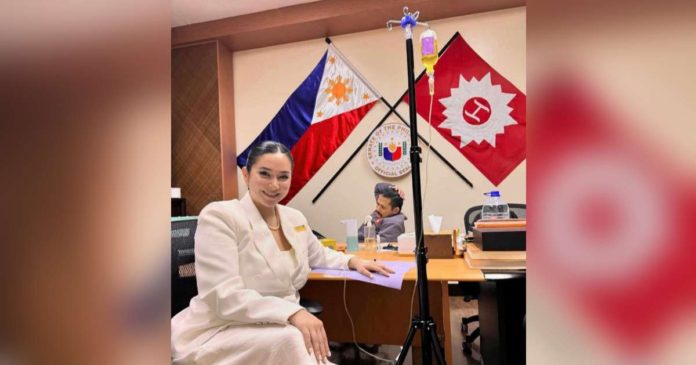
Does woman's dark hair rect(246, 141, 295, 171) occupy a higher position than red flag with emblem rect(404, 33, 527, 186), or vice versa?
red flag with emblem rect(404, 33, 527, 186)

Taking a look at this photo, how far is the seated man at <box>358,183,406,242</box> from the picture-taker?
2469 millimetres

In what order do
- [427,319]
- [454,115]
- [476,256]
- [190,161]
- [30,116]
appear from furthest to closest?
[190,161], [454,115], [476,256], [427,319], [30,116]

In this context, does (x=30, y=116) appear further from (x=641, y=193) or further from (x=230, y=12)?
(x=230, y=12)

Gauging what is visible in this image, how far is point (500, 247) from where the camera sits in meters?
1.25

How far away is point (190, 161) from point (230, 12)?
1545 millimetres

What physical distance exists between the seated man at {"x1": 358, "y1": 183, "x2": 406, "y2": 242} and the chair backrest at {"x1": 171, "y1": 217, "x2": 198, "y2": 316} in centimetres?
125

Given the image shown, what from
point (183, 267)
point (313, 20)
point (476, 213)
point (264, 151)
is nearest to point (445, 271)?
point (264, 151)

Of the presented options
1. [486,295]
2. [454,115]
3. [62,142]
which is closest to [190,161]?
[454,115]

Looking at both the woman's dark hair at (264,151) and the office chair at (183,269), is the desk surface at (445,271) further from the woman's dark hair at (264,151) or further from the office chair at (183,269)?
the woman's dark hair at (264,151)

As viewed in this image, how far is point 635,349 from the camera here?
0.13 metres

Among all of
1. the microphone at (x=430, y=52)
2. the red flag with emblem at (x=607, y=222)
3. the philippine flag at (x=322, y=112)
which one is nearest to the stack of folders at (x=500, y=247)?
the microphone at (x=430, y=52)

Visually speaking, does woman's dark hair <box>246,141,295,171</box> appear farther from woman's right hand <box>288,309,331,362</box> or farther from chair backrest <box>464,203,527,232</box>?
chair backrest <box>464,203,527,232</box>

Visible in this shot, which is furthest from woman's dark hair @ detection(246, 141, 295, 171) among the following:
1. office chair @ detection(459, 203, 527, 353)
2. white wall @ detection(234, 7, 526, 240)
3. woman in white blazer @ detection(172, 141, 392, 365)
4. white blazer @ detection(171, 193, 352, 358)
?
white wall @ detection(234, 7, 526, 240)

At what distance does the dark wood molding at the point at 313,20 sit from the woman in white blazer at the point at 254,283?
2.41m
